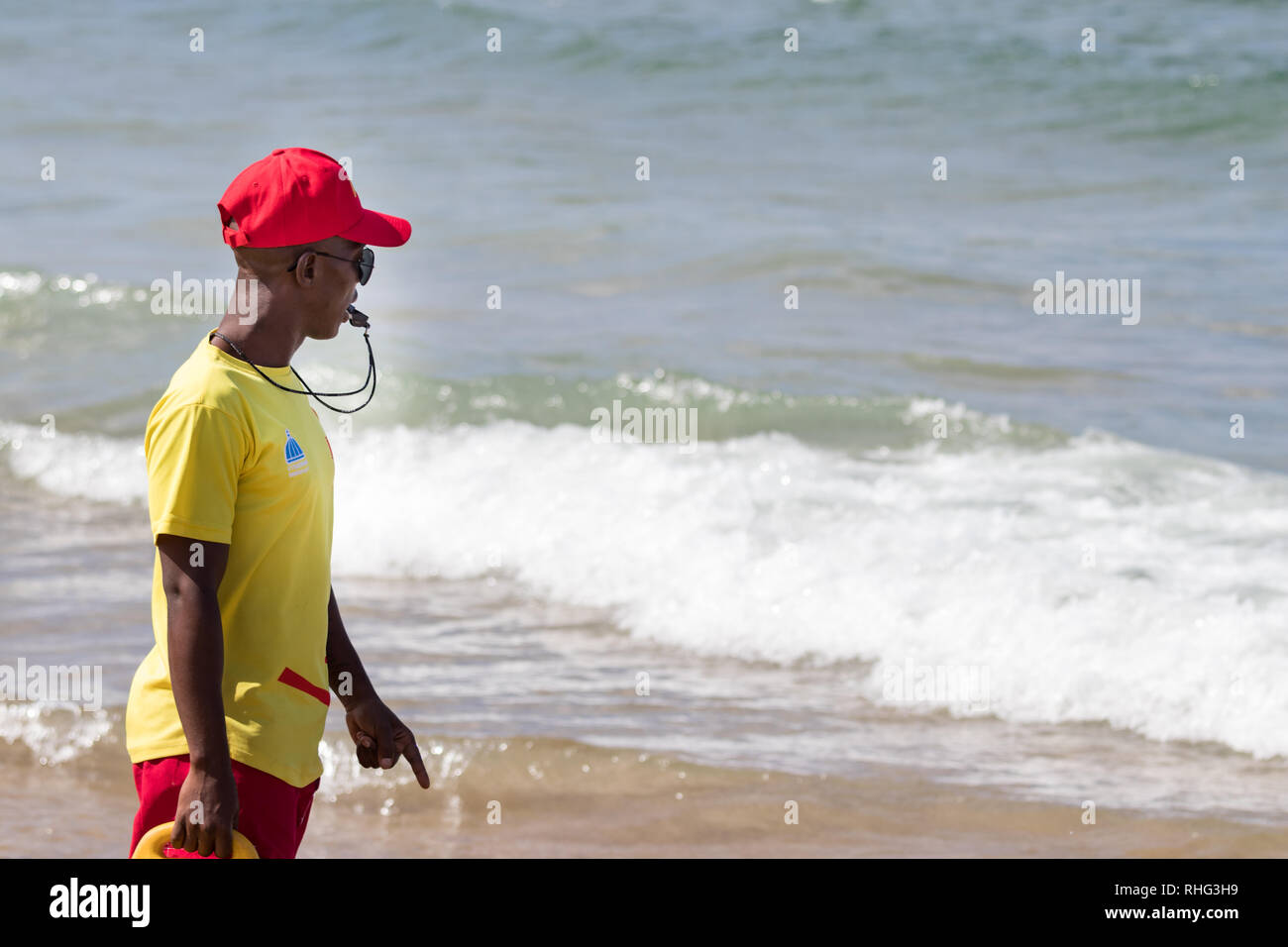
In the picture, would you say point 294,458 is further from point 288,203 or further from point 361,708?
point 361,708

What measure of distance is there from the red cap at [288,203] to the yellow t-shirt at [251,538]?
20 centimetres

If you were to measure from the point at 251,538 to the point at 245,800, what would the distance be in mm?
403

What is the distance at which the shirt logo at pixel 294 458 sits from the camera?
2.44 meters

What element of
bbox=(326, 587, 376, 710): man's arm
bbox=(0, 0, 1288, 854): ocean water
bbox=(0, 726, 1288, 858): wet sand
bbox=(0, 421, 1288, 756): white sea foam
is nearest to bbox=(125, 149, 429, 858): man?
bbox=(326, 587, 376, 710): man's arm

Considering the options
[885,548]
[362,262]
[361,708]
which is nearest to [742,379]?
[885,548]

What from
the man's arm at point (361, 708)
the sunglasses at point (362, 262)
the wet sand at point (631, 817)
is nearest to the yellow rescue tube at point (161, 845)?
the man's arm at point (361, 708)

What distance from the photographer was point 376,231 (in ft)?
8.36

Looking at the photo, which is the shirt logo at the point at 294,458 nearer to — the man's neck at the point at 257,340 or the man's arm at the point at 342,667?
the man's neck at the point at 257,340

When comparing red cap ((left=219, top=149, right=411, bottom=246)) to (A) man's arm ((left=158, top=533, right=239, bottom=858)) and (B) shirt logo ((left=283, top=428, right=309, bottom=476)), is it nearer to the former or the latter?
(B) shirt logo ((left=283, top=428, right=309, bottom=476))

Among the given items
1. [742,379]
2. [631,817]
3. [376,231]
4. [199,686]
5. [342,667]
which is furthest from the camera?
[742,379]

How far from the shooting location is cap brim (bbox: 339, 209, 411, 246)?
8.26 feet

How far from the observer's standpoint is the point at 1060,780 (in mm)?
4969
